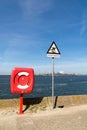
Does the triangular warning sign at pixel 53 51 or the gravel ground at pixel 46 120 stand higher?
the triangular warning sign at pixel 53 51

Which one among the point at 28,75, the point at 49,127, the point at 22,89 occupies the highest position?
the point at 28,75

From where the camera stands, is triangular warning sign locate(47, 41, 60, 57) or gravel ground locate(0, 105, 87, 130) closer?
gravel ground locate(0, 105, 87, 130)

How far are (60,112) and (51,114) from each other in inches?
15.7

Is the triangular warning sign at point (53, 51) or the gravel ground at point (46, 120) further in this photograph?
the triangular warning sign at point (53, 51)

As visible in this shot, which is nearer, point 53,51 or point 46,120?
point 46,120

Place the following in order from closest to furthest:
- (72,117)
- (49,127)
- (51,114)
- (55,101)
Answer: (49,127), (72,117), (51,114), (55,101)

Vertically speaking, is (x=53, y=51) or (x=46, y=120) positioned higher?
(x=53, y=51)

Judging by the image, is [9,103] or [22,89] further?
[9,103]

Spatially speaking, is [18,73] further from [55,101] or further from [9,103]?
[55,101]

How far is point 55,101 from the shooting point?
7809 millimetres

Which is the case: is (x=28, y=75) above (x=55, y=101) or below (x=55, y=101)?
above

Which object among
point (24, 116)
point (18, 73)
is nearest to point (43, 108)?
point (24, 116)

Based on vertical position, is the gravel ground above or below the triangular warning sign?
below

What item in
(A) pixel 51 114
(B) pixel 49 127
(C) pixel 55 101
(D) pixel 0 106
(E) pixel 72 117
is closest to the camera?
(B) pixel 49 127
